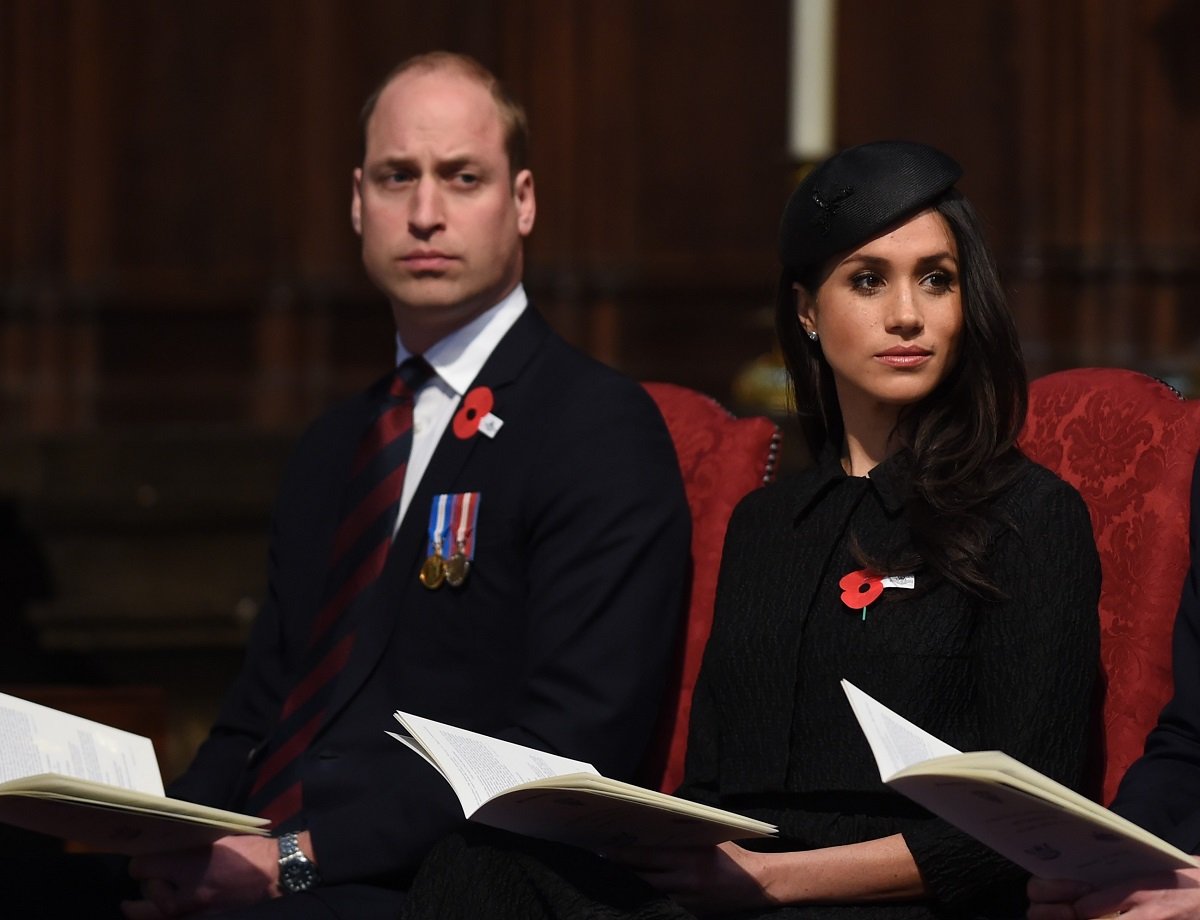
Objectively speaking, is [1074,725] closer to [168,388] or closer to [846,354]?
[846,354]

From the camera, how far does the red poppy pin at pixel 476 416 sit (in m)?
2.73

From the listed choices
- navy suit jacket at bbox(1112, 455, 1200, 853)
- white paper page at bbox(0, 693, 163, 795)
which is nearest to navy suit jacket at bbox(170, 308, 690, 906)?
white paper page at bbox(0, 693, 163, 795)

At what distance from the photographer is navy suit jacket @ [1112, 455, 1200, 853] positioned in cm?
211

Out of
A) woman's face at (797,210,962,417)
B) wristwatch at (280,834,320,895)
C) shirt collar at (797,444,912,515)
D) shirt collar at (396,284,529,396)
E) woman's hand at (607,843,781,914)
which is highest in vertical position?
woman's face at (797,210,962,417)

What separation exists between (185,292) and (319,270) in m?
0.37

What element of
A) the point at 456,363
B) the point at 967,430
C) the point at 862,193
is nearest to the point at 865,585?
the point at 967,430

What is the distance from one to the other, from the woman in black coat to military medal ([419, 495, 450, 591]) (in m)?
0.39

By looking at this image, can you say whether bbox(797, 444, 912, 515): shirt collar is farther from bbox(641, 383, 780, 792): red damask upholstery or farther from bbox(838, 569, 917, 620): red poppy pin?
bbox(641, 383, 780, 792): red damask upholstery

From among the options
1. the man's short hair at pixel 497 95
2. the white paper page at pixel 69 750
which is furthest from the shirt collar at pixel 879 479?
the white paper page at pixel 69 750

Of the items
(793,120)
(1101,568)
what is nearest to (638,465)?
(1101,568)

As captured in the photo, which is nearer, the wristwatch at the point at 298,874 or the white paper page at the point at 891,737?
the white paper page at the point at 891,737

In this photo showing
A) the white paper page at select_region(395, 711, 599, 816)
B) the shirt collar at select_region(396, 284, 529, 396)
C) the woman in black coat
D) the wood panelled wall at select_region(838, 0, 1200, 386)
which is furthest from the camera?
the wood panelled wall at select_region(838, 0, 1200, 386)

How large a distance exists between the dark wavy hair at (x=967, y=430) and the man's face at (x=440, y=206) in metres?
0.57

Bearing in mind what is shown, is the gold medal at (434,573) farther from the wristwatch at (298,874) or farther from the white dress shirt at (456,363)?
the wristwatch at (298,874)
